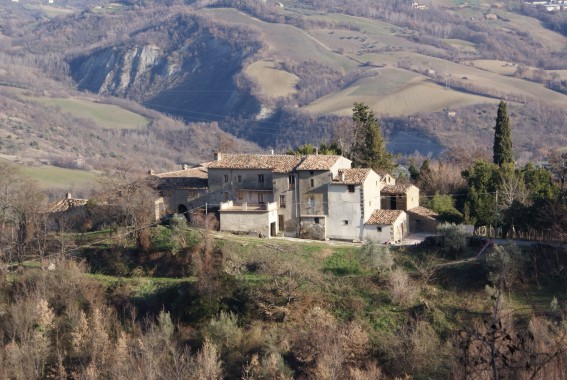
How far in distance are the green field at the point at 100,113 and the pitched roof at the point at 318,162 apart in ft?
380

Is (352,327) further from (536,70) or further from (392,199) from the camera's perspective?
(536,70)

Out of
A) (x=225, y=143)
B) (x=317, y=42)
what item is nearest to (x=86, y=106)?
(x=317, y=42)

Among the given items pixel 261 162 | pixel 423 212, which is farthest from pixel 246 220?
pixel 423 212

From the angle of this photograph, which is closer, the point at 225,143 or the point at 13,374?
the point at 13,374

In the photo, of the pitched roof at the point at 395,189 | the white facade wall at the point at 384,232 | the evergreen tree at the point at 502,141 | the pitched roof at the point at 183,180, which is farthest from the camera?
the evergreen tree at the point at 502,141

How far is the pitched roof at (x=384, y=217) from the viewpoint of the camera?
146ft

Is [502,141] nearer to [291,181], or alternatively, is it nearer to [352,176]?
[352,176]

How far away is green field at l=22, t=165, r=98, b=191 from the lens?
315 feet

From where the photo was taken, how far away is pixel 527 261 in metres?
39.1

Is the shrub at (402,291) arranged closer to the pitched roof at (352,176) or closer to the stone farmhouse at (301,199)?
the stone farmhouse at (301,199)

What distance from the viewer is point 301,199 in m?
45.3

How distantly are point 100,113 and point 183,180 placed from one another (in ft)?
398

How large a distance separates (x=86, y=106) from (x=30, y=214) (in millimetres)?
125662

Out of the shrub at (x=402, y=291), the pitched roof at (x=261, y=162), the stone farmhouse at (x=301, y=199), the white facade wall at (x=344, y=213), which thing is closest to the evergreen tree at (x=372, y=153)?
the stone farmhouse at (x=301, y=199)
